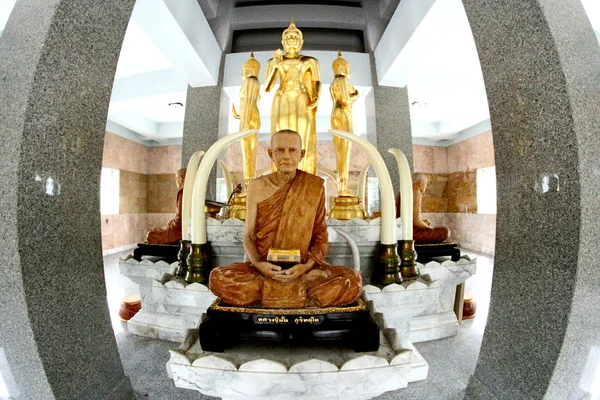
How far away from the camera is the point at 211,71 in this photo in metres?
5.29

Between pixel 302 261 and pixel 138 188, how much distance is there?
972 cm

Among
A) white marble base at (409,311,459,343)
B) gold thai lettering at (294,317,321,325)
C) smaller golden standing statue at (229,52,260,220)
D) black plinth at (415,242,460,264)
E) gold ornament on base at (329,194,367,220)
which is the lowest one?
white marble base at (409,311,459,343)

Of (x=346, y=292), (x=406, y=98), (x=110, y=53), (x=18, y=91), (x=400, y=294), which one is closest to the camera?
(x=18, y=91)

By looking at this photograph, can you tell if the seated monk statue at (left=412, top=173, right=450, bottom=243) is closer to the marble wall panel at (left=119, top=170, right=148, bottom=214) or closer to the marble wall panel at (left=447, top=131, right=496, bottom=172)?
the marble wall panel at (left=447, top=131, right=496, bottom=172)

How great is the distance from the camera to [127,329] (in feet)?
10.9

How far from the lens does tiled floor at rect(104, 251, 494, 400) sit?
7.06 feet

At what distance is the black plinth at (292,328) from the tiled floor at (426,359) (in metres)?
0.83

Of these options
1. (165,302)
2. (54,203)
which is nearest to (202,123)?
(165,302)

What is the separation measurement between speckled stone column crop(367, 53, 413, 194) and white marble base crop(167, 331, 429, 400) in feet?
14.4

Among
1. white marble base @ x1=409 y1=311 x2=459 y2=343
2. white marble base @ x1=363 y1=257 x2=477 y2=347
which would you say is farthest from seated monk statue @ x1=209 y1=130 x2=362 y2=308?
white marble base @ x1=409 y1=311 x2=459 y2=343

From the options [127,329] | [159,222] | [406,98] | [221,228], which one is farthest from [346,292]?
[159,222]

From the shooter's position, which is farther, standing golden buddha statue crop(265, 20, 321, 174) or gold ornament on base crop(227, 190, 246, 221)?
standing golden buddha statue crop(265, 20, 321, 174)

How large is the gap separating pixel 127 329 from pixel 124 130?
8033 mm

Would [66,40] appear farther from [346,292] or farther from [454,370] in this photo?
[454,370]
